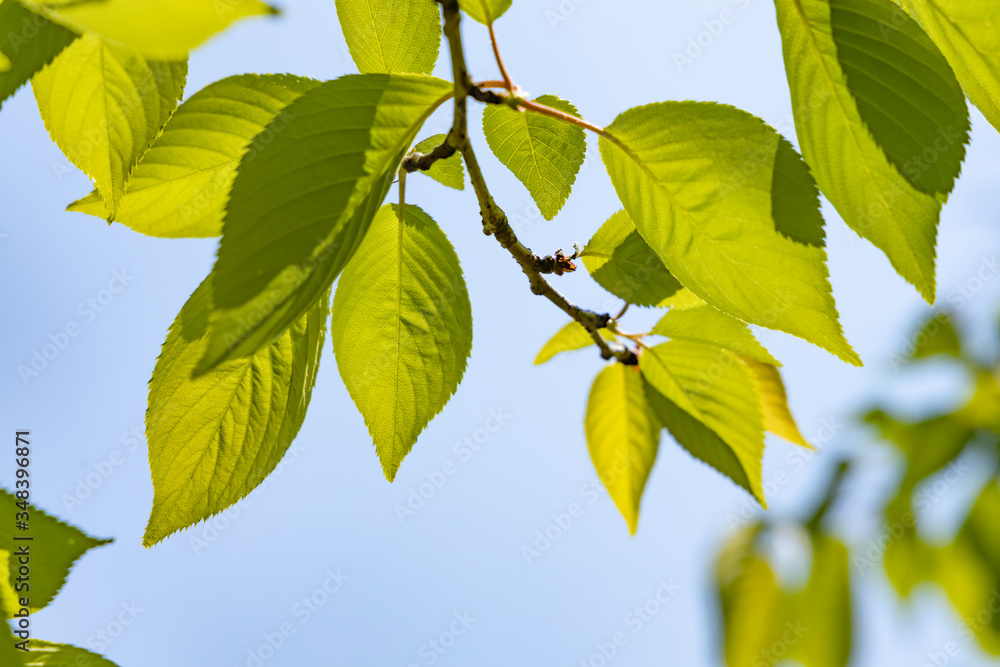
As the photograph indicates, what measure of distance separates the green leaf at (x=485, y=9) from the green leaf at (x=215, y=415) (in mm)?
374

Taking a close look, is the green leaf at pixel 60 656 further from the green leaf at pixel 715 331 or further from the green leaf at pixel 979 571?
the green leaf at pixel 715 331

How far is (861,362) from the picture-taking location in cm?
69

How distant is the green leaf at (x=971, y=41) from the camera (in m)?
0.70

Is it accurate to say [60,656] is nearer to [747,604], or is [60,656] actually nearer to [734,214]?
[747,604]

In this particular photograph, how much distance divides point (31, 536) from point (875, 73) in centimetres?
93

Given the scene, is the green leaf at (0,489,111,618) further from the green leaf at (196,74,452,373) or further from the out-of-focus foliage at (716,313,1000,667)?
the out-of-focus foliage at (716,313,1000,667)

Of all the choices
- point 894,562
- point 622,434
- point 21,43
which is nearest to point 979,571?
point 894,562

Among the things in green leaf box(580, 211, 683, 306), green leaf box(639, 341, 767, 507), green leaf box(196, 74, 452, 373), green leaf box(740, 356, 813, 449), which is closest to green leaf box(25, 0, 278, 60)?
green leaf box(196, 74, 452, 373)

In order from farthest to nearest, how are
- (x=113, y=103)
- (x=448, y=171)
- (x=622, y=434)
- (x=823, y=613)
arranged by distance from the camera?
(x=622, y=434) → (x=448, y=171) → (x=113, y=103) → (x=823, y=613)

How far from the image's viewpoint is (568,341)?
1.22 m

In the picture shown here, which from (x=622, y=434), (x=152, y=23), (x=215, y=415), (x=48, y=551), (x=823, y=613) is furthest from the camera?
(x=622, y=434)

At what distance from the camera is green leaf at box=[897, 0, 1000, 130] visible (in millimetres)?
703

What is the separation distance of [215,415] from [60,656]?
35 centimetres

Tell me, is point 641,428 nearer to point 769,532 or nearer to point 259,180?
point 769,532
